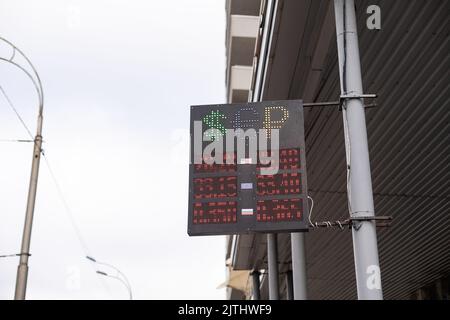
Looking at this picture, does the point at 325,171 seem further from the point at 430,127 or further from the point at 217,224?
the point at 217,224

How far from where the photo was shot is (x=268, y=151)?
747 cm

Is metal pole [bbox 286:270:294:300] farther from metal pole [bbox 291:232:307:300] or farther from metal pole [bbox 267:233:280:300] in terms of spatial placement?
metal pole [bbox 291:232:307:300]

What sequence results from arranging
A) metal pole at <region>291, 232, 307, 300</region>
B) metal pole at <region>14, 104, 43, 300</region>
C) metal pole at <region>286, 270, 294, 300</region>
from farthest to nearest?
1. metal pole at <region>286, 270, 294, 300</region>
2. metal pole at <region>291, 232, 307, 300</region>
3. metal pole at <region>14, 104, 43, 300</region>

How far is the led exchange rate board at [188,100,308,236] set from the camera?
23.6ft

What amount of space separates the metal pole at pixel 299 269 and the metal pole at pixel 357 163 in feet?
19.8

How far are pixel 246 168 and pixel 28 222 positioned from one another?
748 cm

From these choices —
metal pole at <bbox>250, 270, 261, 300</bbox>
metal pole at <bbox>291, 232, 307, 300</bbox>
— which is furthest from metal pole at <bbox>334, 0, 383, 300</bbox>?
metal pole at <bbox>250, 270, 261, 300</bbox>

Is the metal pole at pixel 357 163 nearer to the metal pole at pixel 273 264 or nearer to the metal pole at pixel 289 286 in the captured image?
the metal pole at pixel 273 264

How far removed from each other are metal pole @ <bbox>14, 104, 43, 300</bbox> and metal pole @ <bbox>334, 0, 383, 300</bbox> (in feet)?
27.4

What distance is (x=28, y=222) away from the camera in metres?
13.1

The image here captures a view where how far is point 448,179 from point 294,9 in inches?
268

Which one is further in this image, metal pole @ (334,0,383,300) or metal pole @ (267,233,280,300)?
→ metal pole @ (267,233,280,300)

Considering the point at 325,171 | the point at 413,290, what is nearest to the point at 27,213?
the point at 325,171

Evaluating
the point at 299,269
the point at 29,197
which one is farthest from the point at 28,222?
the point at 299,269
